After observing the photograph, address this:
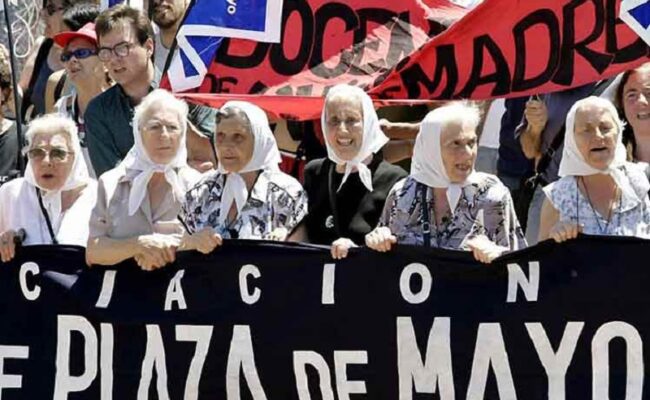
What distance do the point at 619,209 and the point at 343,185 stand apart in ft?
3.82

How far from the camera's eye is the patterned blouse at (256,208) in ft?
23.6

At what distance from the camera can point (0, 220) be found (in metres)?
7.62

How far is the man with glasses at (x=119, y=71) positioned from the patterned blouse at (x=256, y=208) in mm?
1470

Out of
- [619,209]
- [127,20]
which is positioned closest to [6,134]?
[127,20]

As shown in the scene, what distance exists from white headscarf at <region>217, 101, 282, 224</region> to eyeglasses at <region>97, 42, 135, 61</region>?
156cm

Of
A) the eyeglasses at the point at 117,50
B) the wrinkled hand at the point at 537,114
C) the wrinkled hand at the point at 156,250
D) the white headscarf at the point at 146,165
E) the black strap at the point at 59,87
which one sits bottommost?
the wrinkled hand at the point at 156,250

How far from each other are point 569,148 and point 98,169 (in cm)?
272

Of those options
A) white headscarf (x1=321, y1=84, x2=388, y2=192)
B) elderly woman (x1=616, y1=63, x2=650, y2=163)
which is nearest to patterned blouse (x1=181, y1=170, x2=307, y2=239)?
white headscarf (x1=321, y1=84, x2=388, y2=192)

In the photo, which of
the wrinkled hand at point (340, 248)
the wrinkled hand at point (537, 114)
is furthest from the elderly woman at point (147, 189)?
the wrinkled hand at point (537, 114)

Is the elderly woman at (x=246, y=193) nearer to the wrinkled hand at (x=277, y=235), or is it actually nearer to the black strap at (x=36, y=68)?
the wrinkled hand at (x=277, y=235)

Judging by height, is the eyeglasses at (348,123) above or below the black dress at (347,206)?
above

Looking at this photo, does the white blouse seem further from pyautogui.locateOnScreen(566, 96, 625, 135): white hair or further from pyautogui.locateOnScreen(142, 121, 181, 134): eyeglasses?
pyautogui.locateOnScreen(566, 96, 625, 135): white hair

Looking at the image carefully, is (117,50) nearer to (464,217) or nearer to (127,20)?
(127,20)

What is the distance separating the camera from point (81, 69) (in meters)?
9.29
